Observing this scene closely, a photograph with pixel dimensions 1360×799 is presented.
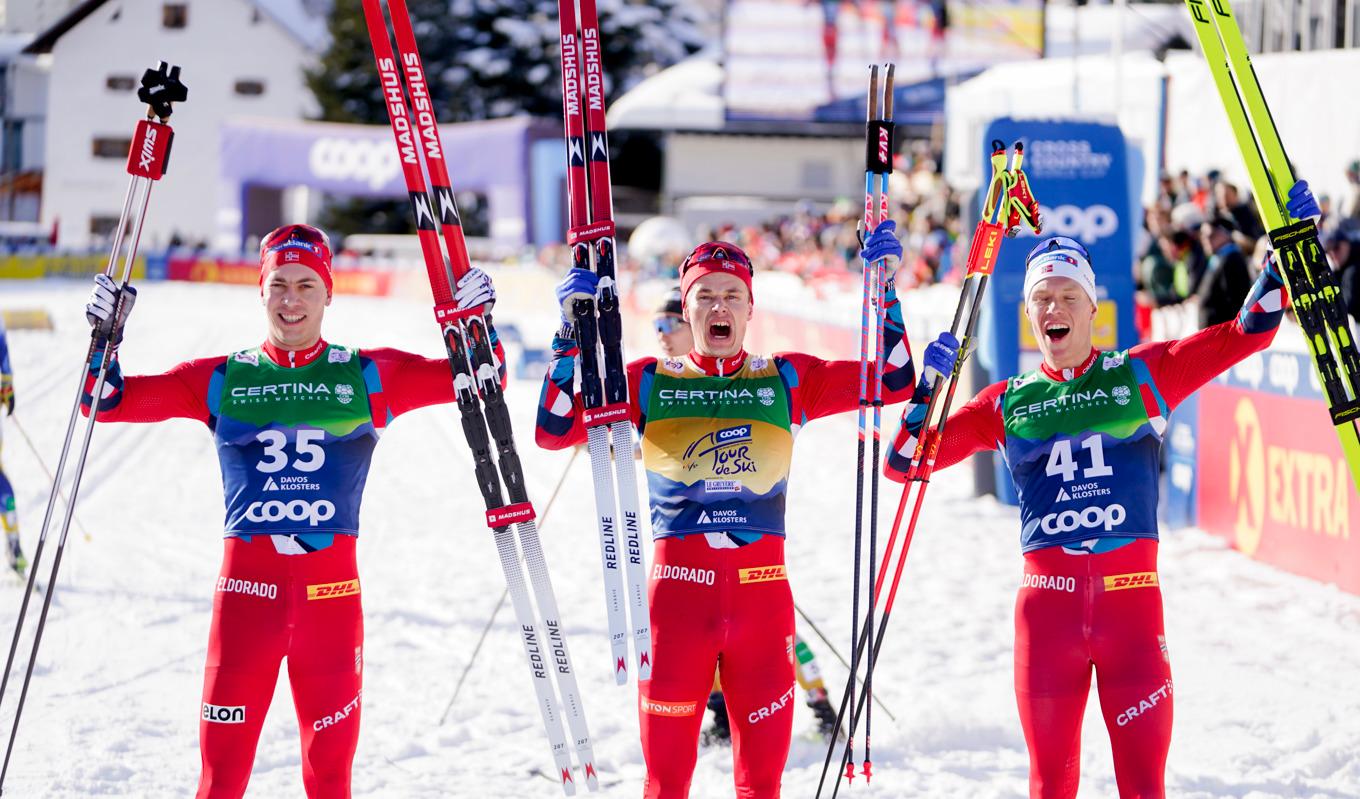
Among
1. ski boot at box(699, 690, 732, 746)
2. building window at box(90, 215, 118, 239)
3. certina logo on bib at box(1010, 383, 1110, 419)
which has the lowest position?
ski boot at box(699, 690, 732, 746)

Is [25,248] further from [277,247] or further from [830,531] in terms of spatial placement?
[277,247]

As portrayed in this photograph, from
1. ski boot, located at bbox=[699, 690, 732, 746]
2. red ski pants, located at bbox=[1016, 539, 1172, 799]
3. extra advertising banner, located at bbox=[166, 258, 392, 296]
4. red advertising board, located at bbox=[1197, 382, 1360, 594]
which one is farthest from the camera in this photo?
extra advertising banner, located at bbox=[166, 258, 392, 296]

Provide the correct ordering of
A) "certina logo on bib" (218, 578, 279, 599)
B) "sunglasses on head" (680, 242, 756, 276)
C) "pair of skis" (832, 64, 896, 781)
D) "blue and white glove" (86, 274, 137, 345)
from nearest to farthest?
"certina logo on bib" (218, 578, 279, 599) → "sunglasses on head" (680, 242, 756, 276) → "pair of skis" (832, 64, 896, 781) → "blue and white glove" (86, 274, 137, 345)

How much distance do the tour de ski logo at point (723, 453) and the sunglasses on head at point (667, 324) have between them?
1.97 m

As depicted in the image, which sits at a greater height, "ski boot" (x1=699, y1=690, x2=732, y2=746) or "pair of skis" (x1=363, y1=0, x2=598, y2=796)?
"pair of skis" (x1=363, y1=0, x2=598, y2=796)

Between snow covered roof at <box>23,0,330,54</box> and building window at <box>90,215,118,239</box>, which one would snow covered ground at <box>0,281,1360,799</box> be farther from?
snow covered roof at <box>23,0,330,54</box>

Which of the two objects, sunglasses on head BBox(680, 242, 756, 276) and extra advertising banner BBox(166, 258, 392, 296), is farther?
extra advertising banner BBox(166, 258, 392, 296)

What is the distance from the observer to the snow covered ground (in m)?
5.95

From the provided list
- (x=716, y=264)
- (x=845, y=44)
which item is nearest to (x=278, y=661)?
(x=716, y=264)

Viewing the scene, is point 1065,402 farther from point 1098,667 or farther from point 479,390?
point 479,390

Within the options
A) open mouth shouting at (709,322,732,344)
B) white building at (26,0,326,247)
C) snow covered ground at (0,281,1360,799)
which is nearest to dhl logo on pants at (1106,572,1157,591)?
open mouth shouting at (709,322,732,344)

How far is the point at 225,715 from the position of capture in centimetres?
429

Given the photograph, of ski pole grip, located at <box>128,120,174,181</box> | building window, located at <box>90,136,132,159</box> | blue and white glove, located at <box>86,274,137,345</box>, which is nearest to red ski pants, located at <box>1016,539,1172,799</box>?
blue and white glove, located at <box>86,274,137,345</box>

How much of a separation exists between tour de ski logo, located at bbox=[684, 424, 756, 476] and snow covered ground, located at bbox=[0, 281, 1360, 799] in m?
1.76
